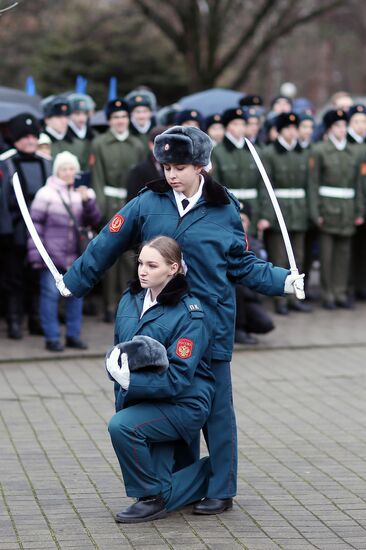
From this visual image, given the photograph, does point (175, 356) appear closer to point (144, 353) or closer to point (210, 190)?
point (144, 353)

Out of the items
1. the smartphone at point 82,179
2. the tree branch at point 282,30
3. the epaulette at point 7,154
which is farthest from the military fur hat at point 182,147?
the tree branch at point 282,30

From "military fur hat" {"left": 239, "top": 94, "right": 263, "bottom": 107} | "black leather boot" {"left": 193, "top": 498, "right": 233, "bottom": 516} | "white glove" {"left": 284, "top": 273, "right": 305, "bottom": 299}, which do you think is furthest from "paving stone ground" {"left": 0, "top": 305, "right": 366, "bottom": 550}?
"military fur hat" {"left": 239, "top": 94, "right": 263, "bottom": 107}

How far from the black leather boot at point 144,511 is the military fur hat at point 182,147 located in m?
1.58

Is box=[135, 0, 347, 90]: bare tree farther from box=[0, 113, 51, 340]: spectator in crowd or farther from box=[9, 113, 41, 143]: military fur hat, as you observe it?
box=[9, 113, 41, 143]: military fur hat

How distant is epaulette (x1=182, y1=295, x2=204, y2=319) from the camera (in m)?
6.15

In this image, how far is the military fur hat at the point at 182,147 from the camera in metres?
6.17

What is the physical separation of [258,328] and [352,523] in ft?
17.4

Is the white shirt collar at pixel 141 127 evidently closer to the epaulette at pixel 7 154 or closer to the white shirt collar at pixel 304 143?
the white shirt collar at pixel 304 143

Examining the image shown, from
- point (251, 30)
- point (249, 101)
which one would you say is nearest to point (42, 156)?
point (249, 101)

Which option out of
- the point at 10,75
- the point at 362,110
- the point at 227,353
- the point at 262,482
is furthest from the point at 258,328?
the point at 10,75

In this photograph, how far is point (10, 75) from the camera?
36938 mm

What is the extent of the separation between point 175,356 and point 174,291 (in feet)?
0.99

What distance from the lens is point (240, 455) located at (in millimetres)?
7719

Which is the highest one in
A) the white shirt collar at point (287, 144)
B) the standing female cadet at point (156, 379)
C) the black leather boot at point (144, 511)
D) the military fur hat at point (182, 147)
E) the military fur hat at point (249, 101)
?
the military fur hat at point (249, 101)
